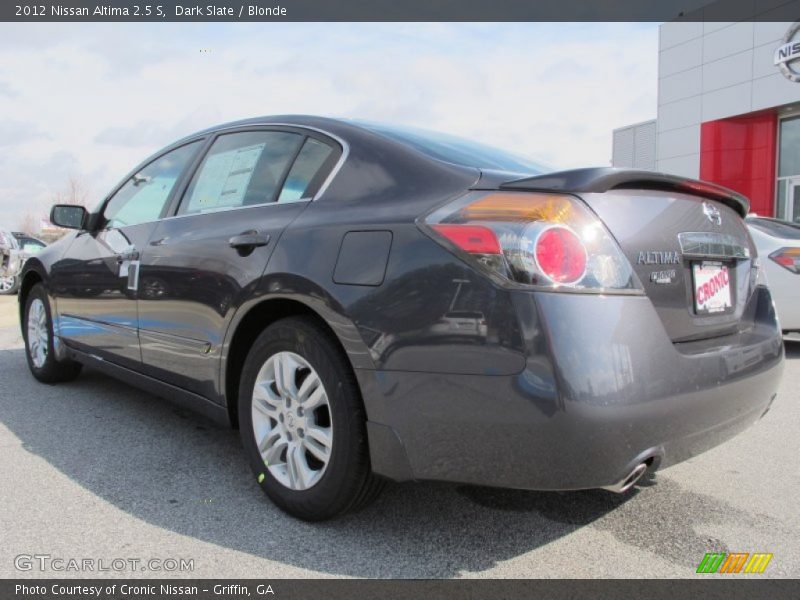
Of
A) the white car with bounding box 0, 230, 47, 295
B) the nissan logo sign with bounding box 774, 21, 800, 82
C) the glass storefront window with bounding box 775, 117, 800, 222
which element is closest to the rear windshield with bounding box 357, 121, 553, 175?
the white car with bounding box 0, 230, 47, 295

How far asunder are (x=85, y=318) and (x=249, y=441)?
6.42 ft

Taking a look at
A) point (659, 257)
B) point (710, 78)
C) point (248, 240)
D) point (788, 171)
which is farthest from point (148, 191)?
point (710, 78)

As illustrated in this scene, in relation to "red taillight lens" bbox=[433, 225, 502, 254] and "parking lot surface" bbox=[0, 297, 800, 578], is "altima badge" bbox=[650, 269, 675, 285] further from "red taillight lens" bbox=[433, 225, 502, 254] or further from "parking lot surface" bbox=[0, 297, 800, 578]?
"parking lot surface" bbox=[0, 297, 800, 578]

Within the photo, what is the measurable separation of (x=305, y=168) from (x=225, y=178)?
0.63 meters

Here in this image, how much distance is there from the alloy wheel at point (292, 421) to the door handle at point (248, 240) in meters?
0.46

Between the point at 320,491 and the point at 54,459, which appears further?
the point at 54,459

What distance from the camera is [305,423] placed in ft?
8.12

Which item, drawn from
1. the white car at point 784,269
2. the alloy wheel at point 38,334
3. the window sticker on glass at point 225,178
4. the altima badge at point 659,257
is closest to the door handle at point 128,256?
the window sticker on glass at point 225,178

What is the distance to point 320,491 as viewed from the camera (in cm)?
240

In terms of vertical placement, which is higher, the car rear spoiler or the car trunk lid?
the car rear spoiler

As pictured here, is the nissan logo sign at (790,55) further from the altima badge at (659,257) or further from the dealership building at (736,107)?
the altima badge at (659,257)

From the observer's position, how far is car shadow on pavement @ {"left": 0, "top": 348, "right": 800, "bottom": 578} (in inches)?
91.2
